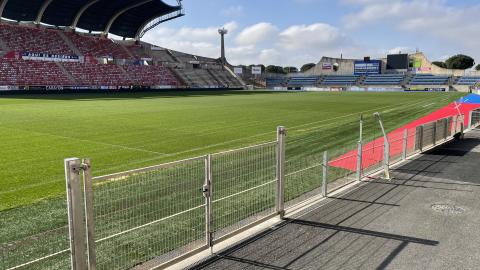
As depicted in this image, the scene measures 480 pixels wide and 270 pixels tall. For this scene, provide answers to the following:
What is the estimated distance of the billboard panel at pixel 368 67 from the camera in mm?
108250

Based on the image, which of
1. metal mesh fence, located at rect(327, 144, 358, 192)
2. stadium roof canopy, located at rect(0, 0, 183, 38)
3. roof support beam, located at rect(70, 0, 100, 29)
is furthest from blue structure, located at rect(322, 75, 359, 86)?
metal mesh fence, located at rect(327, 144, 358, 192)

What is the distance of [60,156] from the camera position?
13312mm

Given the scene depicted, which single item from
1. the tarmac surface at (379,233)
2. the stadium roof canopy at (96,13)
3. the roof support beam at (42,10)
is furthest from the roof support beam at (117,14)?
the tarmac surface at (379,233)

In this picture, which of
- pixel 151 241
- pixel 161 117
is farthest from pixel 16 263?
pixel 161 117

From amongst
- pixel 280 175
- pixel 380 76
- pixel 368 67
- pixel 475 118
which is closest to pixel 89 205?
pixel 280 175

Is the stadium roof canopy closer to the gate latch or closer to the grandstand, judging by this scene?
the grandstand

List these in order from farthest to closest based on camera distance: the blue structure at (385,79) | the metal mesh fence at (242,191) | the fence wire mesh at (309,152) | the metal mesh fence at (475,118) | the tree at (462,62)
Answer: the tree at (462,62) → the blue structure at (385,79) → the metal mesh fence at (475,118) → the fence wire mesh at (309,152) → the metal mesh fence at (242,191)

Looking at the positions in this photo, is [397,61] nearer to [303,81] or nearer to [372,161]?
[303,81]

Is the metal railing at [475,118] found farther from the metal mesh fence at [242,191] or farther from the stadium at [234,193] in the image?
the metal mesh fence at [242,191]

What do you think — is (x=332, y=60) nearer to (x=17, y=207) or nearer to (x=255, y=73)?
(x=255, y=73)

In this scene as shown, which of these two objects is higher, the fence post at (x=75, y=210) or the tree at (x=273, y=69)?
the tree at (x=273, y=69)

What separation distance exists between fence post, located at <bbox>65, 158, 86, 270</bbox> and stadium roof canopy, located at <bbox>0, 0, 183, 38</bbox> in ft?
246

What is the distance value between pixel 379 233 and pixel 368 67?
109 metres

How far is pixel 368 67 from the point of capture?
109062 millimetres
